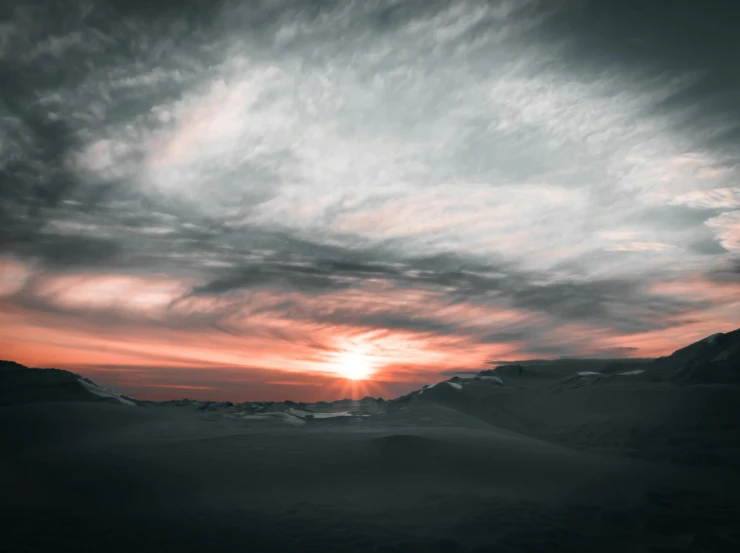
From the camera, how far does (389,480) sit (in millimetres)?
13875

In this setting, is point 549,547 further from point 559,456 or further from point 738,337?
point 738,337

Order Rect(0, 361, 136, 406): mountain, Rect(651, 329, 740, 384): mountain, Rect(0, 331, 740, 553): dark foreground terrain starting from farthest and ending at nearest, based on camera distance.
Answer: Rect(0, 361, 136, 406): mountain, Rect(651, 329, 740, 384): mountain, Rect(0, 331, 740, 553): dark foreground terrain

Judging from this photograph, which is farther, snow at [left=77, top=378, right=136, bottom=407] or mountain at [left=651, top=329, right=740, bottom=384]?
snow at [left=77, top=378, right=136, bottom=407]

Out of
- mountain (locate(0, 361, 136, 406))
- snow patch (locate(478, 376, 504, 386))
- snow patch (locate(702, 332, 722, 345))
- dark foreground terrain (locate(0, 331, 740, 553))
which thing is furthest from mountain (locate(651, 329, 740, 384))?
mountain (locate(0, 361, 136, 406))

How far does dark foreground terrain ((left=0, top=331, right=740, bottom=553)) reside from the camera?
955cm

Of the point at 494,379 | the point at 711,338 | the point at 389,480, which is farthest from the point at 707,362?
the point at 389,480

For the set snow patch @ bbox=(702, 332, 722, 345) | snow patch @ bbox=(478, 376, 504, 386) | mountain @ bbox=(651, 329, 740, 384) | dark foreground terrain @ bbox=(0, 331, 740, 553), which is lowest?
dark foreground terrain @ bbox=(0, 331, 740, 553)

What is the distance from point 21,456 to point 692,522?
72.2ft

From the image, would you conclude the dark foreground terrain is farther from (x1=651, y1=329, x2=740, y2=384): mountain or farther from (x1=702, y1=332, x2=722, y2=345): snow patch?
(x1=702, y1=332, x2=722, y2=345): snow patch

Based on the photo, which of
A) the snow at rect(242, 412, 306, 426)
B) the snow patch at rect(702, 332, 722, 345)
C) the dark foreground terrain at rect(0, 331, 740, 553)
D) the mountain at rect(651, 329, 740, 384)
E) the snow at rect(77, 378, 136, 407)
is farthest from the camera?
the snow at rect(77, 378, 136, 407)

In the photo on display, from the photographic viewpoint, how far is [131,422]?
75.4ft

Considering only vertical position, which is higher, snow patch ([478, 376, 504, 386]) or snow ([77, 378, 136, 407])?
snow patch ([478, 376, 504, 386])

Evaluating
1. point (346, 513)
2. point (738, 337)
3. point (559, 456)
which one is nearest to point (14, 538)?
point (346, 513)

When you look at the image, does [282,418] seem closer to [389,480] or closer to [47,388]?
[389,480]
